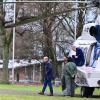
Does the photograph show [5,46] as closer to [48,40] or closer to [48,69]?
[48,40]

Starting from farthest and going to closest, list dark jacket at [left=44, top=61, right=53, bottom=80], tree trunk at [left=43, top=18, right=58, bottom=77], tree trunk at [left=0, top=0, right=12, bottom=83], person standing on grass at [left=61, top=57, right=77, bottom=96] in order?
1. tree trunk at [left=43, top=18, right=58, bottom=77]
2. tree trunk at [left=0, top=0, right=12, bottom=83]
3. dark jacket at [left=44, top=61, right=53, bottom=80]
4. person standing on grass at [left=61, top=57, right=77, bottom=96]

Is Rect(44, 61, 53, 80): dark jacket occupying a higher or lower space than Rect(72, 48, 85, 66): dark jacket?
lower

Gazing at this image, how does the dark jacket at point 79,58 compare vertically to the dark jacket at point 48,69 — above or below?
above

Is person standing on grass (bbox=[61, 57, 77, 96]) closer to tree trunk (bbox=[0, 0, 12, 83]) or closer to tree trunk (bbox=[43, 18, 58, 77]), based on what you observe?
tree trunk (bbox=[0, 0, 12, 83])

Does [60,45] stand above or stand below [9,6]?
below

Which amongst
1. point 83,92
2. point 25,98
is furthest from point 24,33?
point 25,98

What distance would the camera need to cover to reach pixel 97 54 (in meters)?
21.3

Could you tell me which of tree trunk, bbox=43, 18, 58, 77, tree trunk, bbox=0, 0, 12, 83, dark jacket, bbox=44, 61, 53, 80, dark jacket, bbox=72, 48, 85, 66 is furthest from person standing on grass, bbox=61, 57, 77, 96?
tree trunk, bbox=43, 18, 58, 77

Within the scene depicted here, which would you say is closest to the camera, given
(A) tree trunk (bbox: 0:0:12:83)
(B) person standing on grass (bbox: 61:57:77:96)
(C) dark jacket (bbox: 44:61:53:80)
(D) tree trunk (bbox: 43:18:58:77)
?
(B) person standing on grass (bbox: 61:57:77:96)

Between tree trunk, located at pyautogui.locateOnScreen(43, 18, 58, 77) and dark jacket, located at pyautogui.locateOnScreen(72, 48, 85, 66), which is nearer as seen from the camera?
dark jacket, located at pyautogui.locateOnScreen(72, 48, 85, 66)

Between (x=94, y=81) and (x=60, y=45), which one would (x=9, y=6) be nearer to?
(x=60, y=45)

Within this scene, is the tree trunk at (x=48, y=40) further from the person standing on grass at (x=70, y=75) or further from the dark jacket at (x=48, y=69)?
the person standing on grass at (x=70, y=75)

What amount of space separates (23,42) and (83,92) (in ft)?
115

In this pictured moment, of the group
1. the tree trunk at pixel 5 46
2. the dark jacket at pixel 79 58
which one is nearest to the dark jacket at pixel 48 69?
the dark jacket at pixel 79 58
